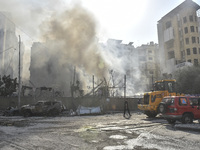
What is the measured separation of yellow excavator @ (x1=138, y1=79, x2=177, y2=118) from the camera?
13.8 metres

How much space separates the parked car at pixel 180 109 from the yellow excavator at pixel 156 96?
11.2 ft

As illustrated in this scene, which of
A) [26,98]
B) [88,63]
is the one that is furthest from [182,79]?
[26,98]

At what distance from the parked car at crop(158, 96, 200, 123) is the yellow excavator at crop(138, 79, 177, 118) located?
11.2 ft

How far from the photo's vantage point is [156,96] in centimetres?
1390

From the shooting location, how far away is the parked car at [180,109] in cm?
972

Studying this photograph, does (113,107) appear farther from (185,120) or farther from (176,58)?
(176,58)

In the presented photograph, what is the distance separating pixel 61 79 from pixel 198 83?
105 feet

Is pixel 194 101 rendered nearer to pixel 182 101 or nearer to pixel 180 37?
pixel 182 101

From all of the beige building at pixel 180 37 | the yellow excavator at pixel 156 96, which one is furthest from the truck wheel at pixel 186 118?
the beige building at pixel 180 37

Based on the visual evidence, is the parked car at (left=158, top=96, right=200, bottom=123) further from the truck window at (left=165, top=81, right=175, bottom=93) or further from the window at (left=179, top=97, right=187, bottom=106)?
the truck window at (left=165, top=81, right=175, bottom=93)

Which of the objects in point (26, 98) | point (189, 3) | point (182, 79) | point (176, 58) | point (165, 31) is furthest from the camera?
point (165, 31)

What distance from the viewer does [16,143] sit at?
5.56 metres

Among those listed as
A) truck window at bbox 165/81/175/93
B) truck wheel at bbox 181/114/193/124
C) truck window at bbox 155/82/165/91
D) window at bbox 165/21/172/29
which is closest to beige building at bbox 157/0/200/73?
window at bbox 165/21/172/29

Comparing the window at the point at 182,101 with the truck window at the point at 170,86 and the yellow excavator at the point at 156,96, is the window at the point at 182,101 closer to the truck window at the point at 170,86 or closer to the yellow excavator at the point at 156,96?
the yellow excavator at the point at 156,96
